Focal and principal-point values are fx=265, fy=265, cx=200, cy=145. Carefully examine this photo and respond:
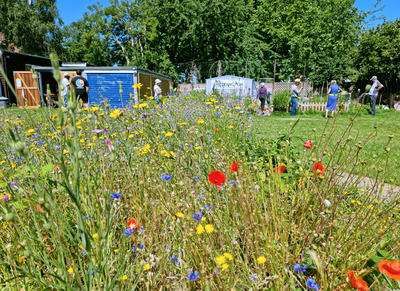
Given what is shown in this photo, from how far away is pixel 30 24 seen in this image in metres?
26.2

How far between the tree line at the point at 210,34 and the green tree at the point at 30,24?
0.09 m

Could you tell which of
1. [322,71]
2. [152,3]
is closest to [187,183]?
[322,71]

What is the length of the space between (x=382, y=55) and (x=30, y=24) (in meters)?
31.1

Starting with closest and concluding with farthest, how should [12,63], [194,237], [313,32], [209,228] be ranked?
[209,228] < [194,237] < [12,63] < [313,32]

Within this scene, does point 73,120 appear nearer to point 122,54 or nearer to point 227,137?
point 227,137

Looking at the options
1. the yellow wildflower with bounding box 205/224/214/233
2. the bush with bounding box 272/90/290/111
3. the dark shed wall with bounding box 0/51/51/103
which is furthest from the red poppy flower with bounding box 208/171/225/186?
the dark shed wall with bounding box 0/51/51/103

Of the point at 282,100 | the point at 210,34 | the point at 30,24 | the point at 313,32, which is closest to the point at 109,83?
the point at 282,100

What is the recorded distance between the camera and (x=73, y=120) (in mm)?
667

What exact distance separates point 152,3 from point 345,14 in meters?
19.9

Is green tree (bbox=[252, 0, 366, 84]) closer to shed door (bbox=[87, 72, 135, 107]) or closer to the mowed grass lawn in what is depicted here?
shed door (bbox=[87, 72, 135, 107])

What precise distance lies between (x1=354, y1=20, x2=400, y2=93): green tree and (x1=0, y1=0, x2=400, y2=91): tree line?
3047 millimetres

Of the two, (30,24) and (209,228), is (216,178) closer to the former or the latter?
(209,228)

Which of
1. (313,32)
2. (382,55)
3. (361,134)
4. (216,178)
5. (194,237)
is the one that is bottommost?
(361,134)

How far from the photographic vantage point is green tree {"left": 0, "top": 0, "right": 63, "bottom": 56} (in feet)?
84.0
